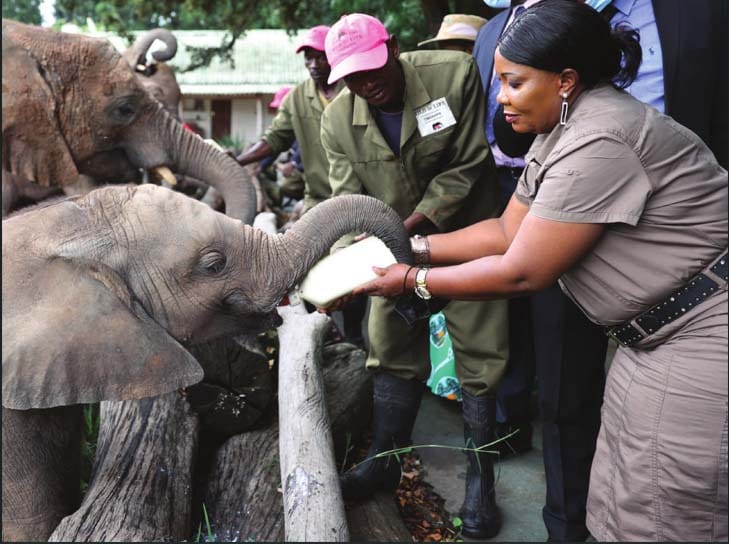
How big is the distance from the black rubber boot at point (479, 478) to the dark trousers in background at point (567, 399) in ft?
1.54

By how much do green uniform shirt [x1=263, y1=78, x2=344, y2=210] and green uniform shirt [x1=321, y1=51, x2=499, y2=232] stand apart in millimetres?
1799

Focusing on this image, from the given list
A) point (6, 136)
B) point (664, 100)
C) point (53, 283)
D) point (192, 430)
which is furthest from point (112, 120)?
point (664, 100)

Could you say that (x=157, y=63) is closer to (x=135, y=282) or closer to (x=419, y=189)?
(x=419, y=189)

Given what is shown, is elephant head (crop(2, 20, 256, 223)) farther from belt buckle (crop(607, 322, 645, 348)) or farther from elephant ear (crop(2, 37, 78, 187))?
belt buckle (crop(607, 322, 645, 348))

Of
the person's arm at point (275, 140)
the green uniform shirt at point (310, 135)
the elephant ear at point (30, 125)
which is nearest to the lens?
the elephant ear at point (30, 125)

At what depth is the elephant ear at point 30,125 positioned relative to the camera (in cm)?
502

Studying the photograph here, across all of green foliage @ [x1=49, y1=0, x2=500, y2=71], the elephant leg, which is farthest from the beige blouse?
green foliage @ [x1=49, y1=0, x2=500, y2=71]

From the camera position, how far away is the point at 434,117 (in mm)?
3652

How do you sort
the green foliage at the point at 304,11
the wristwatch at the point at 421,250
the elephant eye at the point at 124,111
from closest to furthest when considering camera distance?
the wristwatch at the point at 421,250
the elephant eye at the point at 124,111
the green foliage at the point at 304,11

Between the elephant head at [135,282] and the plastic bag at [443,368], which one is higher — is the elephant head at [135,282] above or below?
above

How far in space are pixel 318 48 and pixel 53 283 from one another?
3462 mm

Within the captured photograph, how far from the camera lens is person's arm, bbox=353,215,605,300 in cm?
216

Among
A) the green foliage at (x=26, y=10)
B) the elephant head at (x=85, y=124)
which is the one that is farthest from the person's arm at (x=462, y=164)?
the green foliage at (x=26, y=10)

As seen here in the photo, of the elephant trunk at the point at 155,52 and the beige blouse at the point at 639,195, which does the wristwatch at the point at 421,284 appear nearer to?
the beige blouse at the point at 639,195
